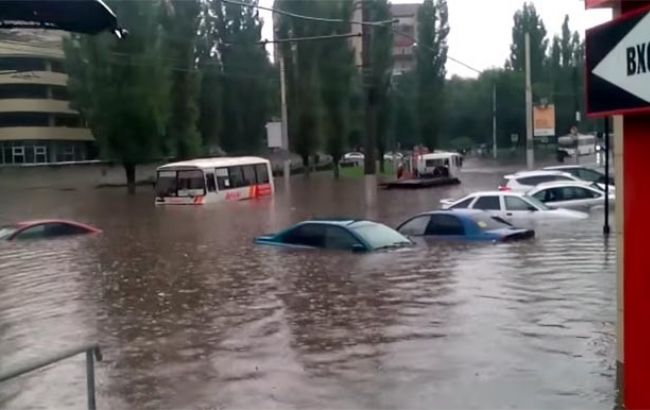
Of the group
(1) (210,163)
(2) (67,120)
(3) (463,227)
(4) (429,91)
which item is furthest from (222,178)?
(4) (429,91)

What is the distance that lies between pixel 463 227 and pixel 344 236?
11.0 feet

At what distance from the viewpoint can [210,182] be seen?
48.7 m

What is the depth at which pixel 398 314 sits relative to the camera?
15125mm

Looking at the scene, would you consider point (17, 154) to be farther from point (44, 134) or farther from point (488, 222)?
point (488, 222)

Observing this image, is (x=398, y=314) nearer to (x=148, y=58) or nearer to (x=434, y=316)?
(x=434, y=316)

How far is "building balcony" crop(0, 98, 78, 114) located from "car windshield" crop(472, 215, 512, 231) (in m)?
47.9

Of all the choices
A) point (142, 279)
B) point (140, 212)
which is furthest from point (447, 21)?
point (142, 279)

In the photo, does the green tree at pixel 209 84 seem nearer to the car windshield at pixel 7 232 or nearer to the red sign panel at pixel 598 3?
the car windshield at pixel 7 232

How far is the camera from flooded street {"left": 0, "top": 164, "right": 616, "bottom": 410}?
1076cm

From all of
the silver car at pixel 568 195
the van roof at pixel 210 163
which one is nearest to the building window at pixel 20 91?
the van roof at pixel 210 163

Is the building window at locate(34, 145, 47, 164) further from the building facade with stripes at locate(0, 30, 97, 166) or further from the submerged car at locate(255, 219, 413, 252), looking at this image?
the submerged car at locate(255, 219, 413, 252)

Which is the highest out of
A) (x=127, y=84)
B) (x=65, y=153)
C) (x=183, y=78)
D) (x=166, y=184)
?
(x=183, y=78)

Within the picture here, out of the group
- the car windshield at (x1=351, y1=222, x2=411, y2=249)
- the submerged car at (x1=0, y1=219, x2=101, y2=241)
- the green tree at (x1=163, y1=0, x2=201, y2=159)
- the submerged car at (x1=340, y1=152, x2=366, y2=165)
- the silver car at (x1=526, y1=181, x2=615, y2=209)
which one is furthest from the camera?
the submerged car at (x1=340, y1=152, x2=366, y2=165)

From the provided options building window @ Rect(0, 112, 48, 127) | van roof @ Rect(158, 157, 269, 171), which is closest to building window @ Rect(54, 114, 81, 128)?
building window @ Rect(0, 112, 48, 127)
